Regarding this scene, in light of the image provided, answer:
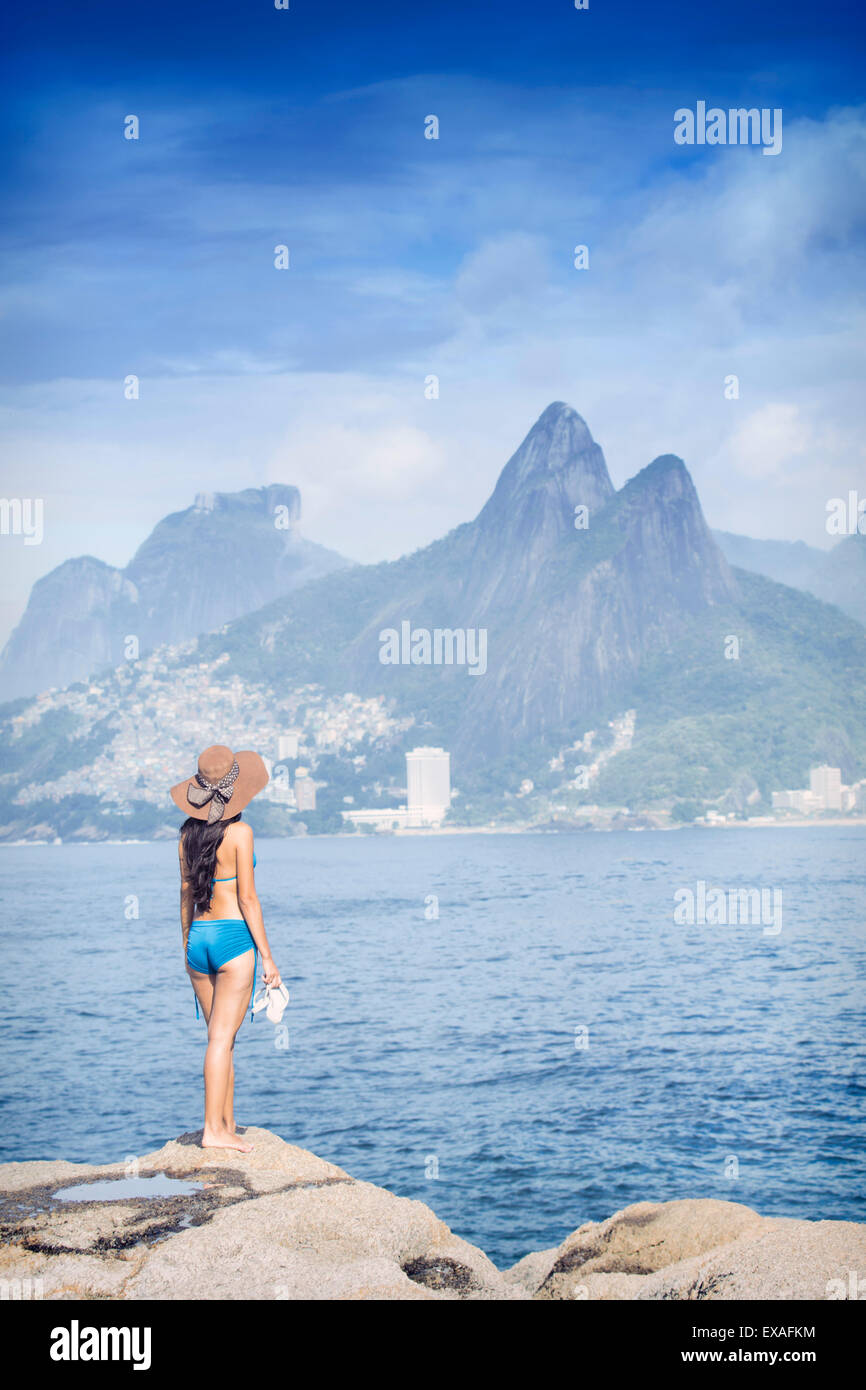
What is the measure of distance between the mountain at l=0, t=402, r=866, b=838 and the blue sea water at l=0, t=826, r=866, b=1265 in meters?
85.2

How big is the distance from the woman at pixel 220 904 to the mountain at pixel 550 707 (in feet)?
397

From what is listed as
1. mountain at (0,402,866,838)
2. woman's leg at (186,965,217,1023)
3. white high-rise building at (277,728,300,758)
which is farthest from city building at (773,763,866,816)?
woman's leg at (186,965,217,1023)

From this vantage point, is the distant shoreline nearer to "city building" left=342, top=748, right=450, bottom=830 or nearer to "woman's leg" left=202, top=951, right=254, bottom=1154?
"city building" left=342, top=748, right=450, bottom=830

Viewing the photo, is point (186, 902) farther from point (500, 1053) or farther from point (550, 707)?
point (550, 707)

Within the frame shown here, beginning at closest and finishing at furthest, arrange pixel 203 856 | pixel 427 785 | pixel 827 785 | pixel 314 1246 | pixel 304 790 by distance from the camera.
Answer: pixel 314 1246, pixel 203 856, pixel 827 785, pixel 304 790, pixel 427 785

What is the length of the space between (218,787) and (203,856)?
351 mm

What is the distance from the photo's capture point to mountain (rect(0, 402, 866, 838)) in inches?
5517

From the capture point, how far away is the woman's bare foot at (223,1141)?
5.81 metres

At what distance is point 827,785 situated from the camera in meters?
134

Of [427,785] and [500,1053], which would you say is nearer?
[500,1053]

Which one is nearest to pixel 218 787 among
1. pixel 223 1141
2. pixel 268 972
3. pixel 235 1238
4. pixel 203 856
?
pixel 203 856

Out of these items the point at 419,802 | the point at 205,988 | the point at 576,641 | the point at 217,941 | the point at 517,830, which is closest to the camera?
the point at 217,941

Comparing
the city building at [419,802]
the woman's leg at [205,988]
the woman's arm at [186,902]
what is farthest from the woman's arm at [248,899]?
the city building at [419,802]
